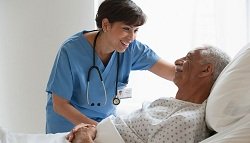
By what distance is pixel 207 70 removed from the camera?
1.55 metres

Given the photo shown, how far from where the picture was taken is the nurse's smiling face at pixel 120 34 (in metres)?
1.82

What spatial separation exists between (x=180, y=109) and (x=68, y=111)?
57cm

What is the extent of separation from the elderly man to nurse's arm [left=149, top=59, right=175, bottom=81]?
41 centimetres

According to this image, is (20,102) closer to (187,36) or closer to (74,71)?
(74,71)

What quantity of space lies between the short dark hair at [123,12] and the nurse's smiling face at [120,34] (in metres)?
0.03

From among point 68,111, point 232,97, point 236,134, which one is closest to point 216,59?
point 232,97

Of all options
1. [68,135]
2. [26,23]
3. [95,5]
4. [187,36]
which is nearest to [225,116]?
[68,135]

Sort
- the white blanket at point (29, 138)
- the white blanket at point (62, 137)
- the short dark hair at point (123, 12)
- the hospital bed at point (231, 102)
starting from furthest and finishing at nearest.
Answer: the short dark hair at point (123, 12) → the white blanket at point (29, 138) → the white blanket at point (62, 137) → the hospital bed at point (231, 102)

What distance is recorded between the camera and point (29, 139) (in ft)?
5.43

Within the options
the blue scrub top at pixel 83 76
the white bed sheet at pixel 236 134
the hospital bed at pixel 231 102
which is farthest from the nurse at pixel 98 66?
the white bed sheet at pixel 236 134

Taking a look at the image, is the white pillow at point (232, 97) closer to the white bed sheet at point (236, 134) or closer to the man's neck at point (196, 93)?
the white bed sheet at point (236, 134)

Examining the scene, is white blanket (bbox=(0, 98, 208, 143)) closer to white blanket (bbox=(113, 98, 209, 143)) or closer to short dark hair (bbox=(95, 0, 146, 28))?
white blanket (bbox=(113, 98, 209, 143))

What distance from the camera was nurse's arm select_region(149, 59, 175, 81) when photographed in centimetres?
207

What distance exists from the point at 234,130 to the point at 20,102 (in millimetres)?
1909
